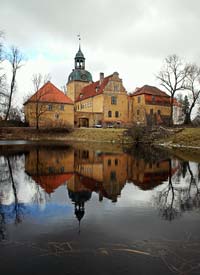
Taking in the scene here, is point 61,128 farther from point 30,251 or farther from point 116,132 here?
point 30,251

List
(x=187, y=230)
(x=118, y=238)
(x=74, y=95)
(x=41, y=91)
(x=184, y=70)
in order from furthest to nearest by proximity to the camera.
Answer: (x=74, y=95) < (x=41, y=91) < (x=184, y=70) < (x=187, y=230) < (x=118, y=238)

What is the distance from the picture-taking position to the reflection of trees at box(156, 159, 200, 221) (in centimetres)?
765

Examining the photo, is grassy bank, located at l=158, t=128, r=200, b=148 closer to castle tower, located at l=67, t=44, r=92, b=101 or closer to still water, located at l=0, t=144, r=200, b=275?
still water, located at l=0, t=144, r=200, b=275

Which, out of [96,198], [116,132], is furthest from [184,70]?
[96,198]

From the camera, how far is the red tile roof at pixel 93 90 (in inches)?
2185

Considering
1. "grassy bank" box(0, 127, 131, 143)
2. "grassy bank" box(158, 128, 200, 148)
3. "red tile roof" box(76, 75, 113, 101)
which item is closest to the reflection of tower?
"grassy bank" box(158, 128, 200, 148)

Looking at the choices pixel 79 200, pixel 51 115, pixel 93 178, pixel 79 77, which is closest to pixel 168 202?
pixel 79 200

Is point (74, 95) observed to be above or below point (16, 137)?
above

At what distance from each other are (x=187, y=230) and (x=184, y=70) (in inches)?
1716

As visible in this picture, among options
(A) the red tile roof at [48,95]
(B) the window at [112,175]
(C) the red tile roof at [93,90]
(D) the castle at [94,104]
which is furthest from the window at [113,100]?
(B) the window at [112,175]

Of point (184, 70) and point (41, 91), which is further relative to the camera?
point (41, 91)

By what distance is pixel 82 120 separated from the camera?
55.1 metres

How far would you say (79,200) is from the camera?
28.4 feet

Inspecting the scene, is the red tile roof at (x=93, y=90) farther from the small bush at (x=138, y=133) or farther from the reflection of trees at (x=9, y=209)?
the reflection of trees at (x=9, y=209)
